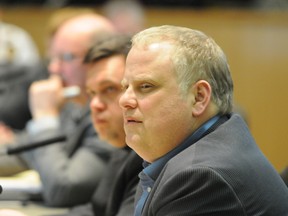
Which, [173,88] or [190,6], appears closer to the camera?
[173,88]

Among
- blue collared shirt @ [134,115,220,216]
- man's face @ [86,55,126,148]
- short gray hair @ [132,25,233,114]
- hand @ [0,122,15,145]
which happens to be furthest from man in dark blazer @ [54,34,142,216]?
hand @ [0,122,15,145]

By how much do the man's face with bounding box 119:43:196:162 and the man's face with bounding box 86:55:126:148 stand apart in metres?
0.63

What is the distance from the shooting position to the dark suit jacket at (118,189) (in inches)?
84.0

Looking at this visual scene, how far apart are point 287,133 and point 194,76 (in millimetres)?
3560

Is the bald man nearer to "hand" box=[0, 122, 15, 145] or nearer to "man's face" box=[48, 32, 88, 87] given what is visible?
"man's face" box=[48, 32, 88, 87]

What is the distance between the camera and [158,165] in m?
1.68

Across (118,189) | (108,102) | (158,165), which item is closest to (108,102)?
(108,102)

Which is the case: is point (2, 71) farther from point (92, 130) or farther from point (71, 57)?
point (92, 130)

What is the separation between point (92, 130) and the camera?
9.17 ft

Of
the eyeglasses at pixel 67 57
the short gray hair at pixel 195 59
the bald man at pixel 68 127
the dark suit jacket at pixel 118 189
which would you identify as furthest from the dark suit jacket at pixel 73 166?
the short gray hair at pixel 195 59

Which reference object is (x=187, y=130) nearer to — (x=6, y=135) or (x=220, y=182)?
(x=220, y=182)

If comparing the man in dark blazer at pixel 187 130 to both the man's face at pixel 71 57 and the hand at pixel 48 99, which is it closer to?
the man's face at pixel 71 57

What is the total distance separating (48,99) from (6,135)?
0.58 m

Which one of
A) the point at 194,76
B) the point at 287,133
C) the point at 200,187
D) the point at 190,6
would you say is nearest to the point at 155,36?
the point at 194,76
